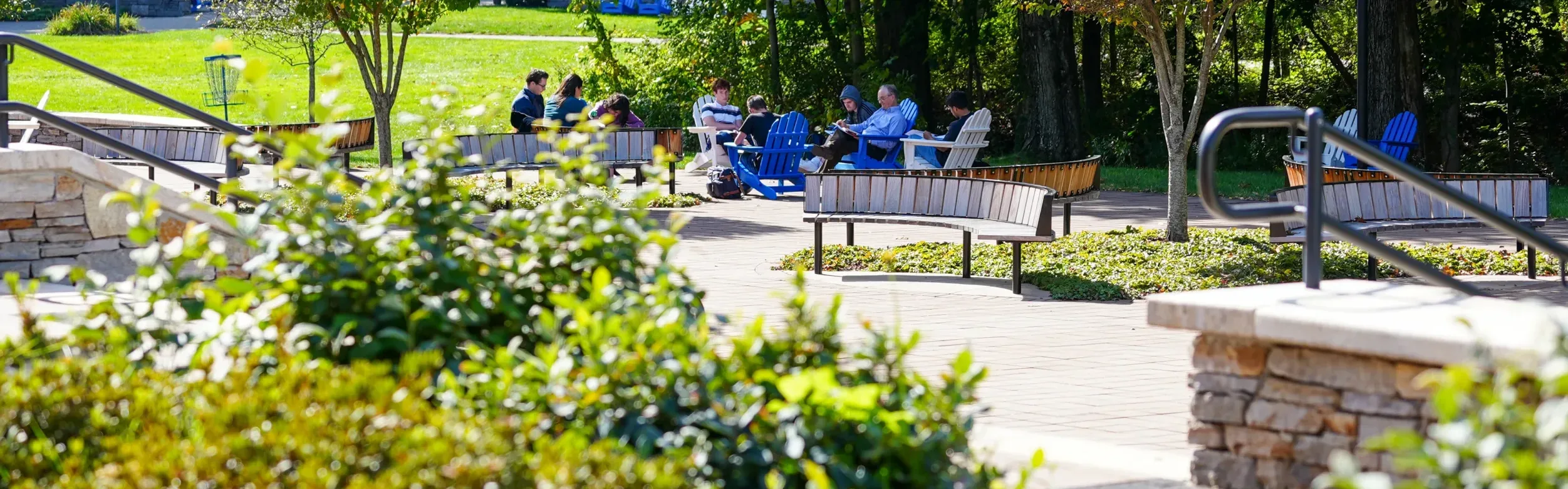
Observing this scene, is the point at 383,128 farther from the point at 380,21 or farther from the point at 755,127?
the point at 755,127

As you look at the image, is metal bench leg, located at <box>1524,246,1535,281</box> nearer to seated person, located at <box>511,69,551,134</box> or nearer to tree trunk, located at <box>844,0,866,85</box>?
seated person, located at <box>511,69,551,134</box>

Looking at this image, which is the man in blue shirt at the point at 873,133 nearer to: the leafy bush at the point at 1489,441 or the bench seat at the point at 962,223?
the bench seat at the point at 962,223

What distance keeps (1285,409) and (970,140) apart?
10.5 m

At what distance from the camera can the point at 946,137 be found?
14766mm

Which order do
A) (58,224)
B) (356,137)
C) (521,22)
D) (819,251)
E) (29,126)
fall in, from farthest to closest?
1. (521,22)
2. (356,137)
3. (29,126)
4. (819,251)
5. (58,224)

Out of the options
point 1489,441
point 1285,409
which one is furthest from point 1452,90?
point 1489,441

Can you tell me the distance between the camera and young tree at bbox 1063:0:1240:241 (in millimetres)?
10672

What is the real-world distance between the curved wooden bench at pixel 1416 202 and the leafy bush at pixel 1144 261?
0.26m

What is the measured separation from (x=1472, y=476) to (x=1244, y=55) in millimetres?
26622

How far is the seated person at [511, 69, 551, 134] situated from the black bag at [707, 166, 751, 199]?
1.81 m

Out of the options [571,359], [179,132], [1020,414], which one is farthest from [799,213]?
[571,359]

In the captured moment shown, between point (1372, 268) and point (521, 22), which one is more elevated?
point (521, 22)

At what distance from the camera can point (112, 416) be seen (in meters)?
3.27

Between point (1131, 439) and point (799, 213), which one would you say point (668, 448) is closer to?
point (1131, 439)
